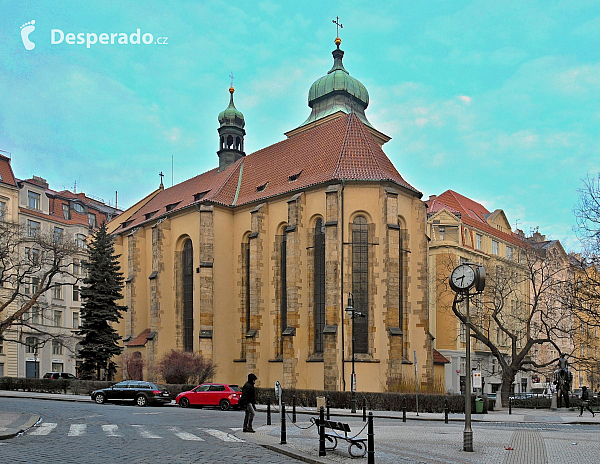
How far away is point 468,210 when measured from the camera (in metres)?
64.2

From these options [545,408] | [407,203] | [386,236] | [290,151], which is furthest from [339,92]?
[545,408]

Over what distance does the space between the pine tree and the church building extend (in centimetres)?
298

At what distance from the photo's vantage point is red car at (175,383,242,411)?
29.2m

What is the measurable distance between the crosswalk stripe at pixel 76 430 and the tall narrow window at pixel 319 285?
68.1ft

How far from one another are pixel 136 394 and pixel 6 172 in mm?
34209

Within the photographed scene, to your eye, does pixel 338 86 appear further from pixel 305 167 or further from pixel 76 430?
pixel 76 430

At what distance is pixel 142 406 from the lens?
98.2 feet

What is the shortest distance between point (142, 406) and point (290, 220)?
14382 mm

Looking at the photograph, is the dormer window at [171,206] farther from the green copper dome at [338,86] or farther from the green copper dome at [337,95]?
the green copper dome at [338,86]

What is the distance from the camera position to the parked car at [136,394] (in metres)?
30.1

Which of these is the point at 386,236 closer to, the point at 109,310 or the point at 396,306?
the point at 396,306

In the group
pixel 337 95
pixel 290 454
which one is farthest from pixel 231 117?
pixel 290 454

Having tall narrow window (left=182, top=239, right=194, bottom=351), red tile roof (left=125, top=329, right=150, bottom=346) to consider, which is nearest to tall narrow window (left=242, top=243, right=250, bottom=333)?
tall narrow window (left=182, top=239, right=194, bottom=351)

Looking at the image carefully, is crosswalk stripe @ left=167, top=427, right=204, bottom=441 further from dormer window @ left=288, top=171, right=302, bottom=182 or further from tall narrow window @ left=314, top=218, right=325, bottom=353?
dormer window @ left=288, top=171, right=302, bottom=182
